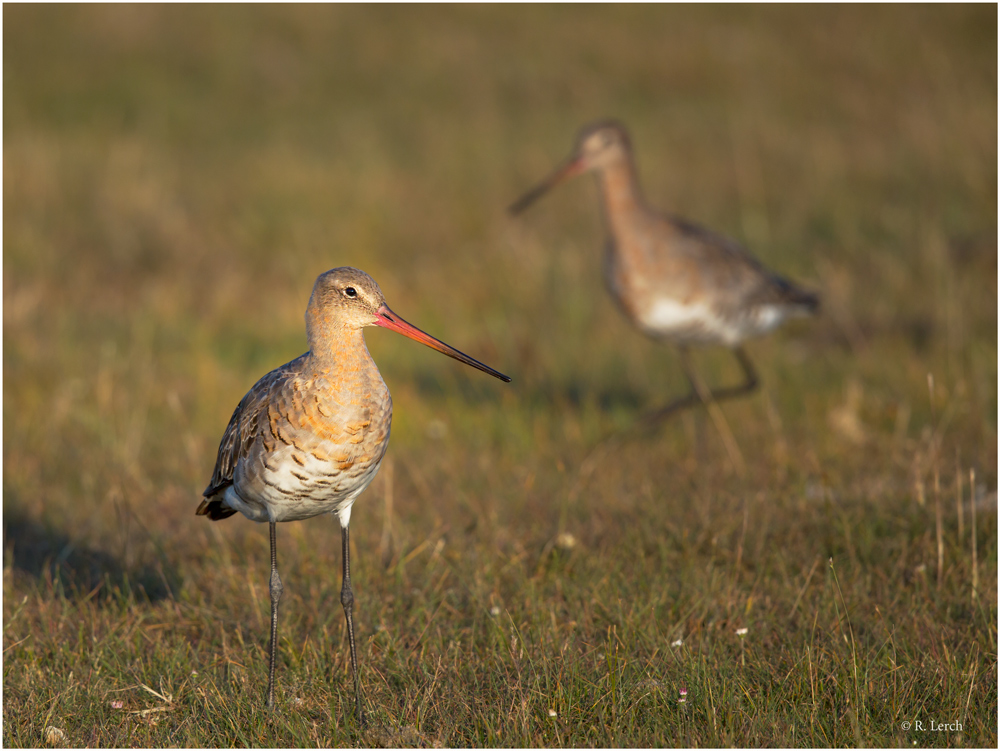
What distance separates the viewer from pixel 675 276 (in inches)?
241

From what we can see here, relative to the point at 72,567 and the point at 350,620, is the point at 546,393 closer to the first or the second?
the point at 72,567

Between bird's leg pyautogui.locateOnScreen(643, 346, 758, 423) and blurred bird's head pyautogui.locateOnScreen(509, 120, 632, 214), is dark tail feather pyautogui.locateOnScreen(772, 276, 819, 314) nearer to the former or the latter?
bird's leg pyautogui.locateOnScreen(643, 346, 758, 423)

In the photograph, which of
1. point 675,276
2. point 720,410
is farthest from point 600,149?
point 720,410

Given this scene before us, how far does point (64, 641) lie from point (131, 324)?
14.5 ft

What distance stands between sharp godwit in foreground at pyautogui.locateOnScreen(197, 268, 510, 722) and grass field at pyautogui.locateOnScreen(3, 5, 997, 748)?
2.27ft

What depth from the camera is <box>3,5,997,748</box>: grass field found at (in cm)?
359

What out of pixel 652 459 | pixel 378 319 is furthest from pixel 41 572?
pixel 652 459

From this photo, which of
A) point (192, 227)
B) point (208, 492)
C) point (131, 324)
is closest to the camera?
point (208, 492)

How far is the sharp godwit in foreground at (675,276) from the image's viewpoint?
20.1 ft

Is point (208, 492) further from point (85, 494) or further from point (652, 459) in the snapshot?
point (652, 459)

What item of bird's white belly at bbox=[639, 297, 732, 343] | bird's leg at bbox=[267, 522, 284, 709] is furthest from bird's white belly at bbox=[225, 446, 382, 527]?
bird's white belly at bbox=[639, 297, 732, 343]

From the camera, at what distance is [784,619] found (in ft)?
13.1

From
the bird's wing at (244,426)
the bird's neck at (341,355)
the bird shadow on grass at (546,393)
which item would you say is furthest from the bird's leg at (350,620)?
the bird shadow on grass at (546,393)

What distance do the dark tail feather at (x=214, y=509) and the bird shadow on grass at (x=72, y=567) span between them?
1.35 feet
